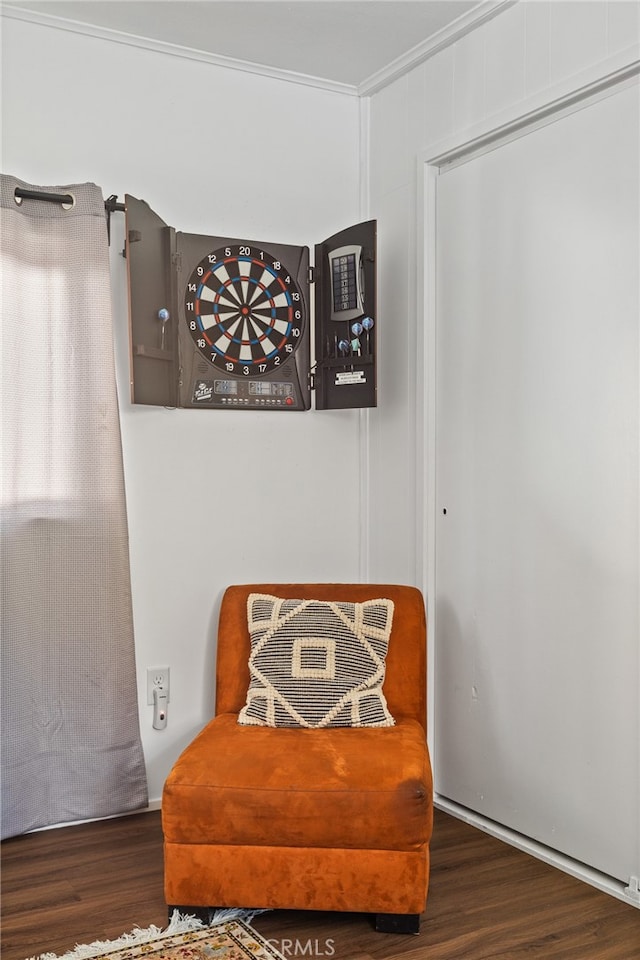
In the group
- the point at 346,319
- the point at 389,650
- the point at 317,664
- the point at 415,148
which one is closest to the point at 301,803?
the point at 317,664

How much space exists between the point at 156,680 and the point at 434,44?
7.57 ft

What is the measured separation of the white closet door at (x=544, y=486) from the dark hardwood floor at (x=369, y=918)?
157mm

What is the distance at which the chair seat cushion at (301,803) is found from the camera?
2.21 metres

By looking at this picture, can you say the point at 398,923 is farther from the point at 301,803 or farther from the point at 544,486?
the point at 544,486

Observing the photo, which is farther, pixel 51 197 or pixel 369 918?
pixel 51 197

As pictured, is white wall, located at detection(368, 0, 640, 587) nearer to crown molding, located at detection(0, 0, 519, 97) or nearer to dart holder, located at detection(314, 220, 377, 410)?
crown molding, located at detection(0, 0, 519, 97)

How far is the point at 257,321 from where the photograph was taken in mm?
3244

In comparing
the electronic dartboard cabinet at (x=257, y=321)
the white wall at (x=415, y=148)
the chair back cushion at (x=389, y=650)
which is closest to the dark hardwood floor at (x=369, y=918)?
the chair back cushion at (x=389, y=650)

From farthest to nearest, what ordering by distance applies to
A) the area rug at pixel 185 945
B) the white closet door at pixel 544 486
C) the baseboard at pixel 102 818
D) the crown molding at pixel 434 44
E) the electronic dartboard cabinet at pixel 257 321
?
the electronic dartboard cabinet at pixel 257 321 < the baseboard at pixel 102 818 < the crown molding at pixel 434 44 < the white closet door at pixel 544 486 < the area rug at pixel 185 945

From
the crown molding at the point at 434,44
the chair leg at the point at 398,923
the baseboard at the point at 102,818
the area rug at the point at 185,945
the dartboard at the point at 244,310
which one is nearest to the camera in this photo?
the area rug at the point at 185,945

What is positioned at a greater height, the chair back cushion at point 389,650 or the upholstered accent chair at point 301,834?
the chair back cushion at point 389,650

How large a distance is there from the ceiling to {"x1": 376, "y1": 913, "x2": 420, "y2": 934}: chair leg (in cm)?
257

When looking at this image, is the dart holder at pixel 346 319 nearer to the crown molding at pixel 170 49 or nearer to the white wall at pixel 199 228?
the white wall at pixel 199 228

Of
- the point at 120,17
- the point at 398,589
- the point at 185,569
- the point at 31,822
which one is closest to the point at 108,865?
the point at 31,822
